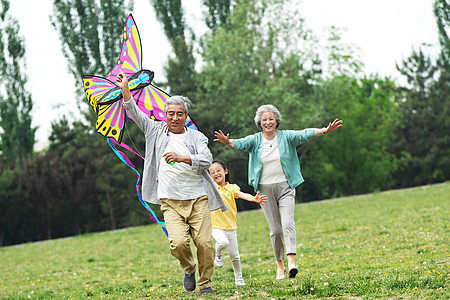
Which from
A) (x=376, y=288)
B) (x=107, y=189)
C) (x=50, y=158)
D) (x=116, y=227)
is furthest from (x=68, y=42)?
(x=376, y=288)

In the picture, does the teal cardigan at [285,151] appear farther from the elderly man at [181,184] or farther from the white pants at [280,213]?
the elderly man at [181,184]

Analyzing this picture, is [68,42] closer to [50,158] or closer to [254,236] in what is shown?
[50,158]

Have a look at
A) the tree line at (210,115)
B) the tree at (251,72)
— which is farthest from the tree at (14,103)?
the tree at (251,72)

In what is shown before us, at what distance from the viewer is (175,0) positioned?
35.8 meters

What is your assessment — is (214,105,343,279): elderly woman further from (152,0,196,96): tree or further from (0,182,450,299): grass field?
(152,0,196,96): tree

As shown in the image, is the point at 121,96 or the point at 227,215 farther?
the point at 227,215

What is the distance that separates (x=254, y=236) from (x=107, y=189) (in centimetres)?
1718

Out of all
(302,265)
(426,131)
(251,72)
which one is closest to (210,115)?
(251,72)

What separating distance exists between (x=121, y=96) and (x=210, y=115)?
2606 cm

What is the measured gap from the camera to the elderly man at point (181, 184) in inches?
231

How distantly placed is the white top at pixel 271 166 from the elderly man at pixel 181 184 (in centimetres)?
105

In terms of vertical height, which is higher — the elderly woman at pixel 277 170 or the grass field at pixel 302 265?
the elderly woman at pixel 277 170

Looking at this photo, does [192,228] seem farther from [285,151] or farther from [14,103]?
[14,103]

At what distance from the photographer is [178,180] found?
232 inches
